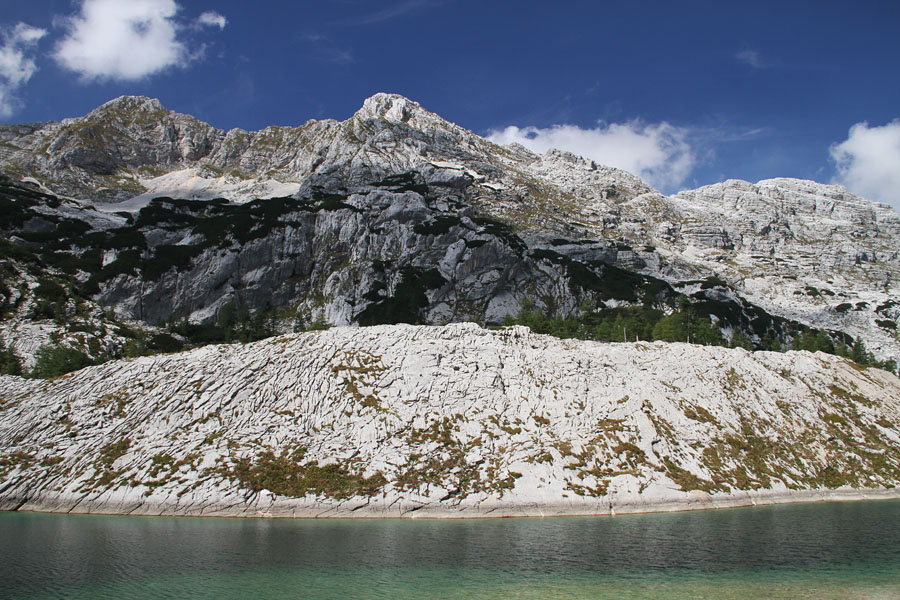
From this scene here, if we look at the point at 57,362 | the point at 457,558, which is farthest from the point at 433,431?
the point at 57,362

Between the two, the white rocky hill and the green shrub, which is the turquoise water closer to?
the white rocky hill

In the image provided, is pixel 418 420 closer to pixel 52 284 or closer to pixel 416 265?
pixel 52 284

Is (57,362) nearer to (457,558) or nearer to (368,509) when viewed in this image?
(368,509)

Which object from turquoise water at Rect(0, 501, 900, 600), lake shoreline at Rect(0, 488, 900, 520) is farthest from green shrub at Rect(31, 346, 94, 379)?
turquoise water at Rect(0, 501, 900, 600)

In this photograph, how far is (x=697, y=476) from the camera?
47969mm

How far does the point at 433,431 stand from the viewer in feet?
162

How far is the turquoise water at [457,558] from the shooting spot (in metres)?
23.8

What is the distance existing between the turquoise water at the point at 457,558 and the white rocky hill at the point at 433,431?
415cm

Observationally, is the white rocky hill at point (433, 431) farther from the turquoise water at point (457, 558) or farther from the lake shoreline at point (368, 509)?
the turquoise water at point (457, 558)

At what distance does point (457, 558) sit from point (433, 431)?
20.9 meters

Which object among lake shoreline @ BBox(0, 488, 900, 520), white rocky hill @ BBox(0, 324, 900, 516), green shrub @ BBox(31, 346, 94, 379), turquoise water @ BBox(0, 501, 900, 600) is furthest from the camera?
green shrub @ BBox(31, 346, 94, 379)

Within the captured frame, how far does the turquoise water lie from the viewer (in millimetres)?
23812

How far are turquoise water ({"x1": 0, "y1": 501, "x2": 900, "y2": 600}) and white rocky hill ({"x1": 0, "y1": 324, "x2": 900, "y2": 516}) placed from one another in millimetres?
4148

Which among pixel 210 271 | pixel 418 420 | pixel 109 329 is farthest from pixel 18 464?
pixel 210 271
